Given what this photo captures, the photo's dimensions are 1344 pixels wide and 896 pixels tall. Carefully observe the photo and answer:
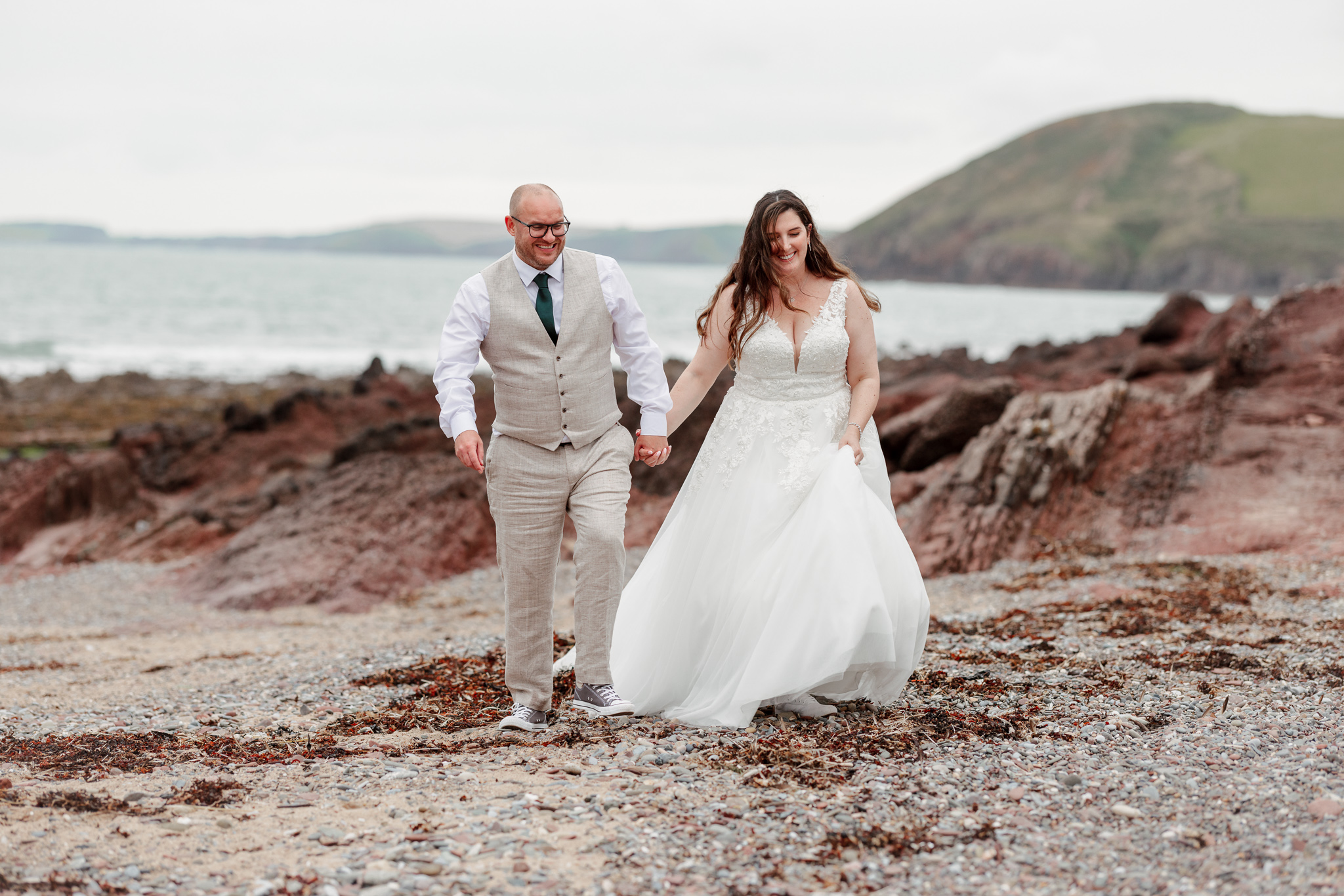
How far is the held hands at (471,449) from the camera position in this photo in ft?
15.7

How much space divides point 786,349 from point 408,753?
2546 mm

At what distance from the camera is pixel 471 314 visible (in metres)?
4.97

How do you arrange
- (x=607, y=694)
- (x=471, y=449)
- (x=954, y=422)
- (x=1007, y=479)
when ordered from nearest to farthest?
(x=471, y=449) → (x=607, y=694) → (x=1007, y=479) → (x=954, y=422)

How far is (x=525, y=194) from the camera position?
4.94 metres

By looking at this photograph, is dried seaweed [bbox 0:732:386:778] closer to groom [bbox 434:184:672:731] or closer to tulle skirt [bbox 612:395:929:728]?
groom [bbox 434:184:672:731]

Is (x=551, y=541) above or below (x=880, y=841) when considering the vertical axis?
above

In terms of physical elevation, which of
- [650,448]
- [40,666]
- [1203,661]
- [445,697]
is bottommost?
[40,666]

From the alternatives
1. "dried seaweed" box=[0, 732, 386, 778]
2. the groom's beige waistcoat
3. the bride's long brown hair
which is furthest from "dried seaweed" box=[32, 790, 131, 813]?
the bride's long brown hair

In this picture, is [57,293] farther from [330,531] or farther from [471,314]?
[471,314]

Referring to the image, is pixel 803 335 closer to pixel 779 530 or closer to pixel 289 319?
pixel 779 530

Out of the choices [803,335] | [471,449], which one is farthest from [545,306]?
[803,335]

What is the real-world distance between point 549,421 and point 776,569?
123cm

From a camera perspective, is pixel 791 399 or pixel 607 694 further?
pixel 791 399

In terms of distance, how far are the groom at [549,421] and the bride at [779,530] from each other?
29cm
